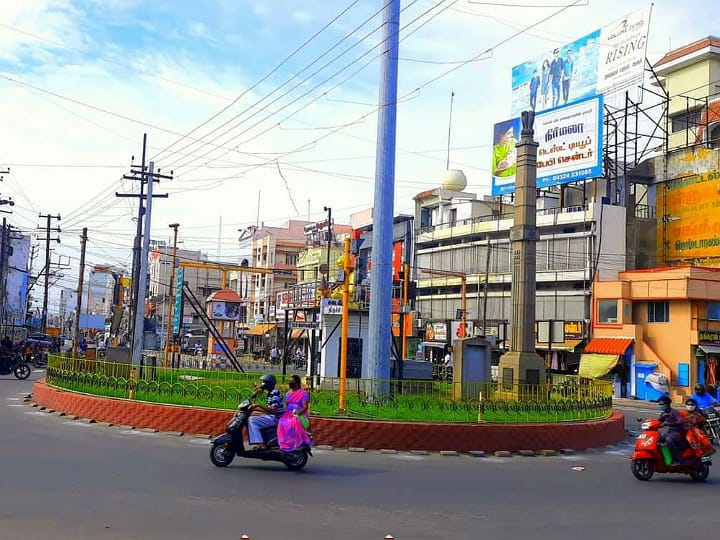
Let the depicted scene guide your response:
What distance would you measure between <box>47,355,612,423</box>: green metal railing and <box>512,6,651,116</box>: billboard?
29796 mm

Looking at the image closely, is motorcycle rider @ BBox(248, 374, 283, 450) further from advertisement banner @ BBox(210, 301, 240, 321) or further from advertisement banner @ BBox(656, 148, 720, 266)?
advertisement banner @ BBox(656, 148, 720, 266)

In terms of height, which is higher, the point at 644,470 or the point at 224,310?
the point at 224,310

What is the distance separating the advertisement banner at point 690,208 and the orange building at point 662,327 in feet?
14.0

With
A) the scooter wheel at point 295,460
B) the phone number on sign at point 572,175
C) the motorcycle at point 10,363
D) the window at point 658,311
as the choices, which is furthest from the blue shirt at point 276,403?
the phone number on sign at point 572,175

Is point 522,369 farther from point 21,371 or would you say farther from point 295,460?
point 21,371

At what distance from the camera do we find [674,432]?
1191 cm

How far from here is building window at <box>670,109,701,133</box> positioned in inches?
1887

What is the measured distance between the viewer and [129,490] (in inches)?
360

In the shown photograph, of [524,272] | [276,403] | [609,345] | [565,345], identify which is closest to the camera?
[276,403]

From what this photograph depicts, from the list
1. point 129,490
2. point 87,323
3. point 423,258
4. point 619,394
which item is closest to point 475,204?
point 423,258

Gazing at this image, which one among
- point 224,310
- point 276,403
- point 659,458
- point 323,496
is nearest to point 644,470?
point 659,458

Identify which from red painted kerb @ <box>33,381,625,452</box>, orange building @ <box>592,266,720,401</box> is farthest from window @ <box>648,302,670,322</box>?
red painted kerb @ <box>33,381,625,452</box>

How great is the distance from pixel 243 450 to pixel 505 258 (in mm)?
40661

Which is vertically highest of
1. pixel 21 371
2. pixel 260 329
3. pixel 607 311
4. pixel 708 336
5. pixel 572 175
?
pixel 572 175
